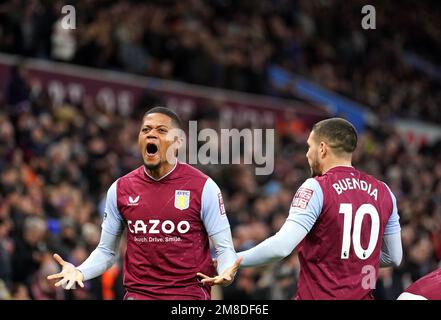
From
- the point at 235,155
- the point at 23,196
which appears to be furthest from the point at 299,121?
the point at 23,196

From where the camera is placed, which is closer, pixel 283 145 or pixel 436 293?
pixel 436 293

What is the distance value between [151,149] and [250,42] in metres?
16.1

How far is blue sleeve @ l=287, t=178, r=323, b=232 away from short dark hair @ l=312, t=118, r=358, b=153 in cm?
32

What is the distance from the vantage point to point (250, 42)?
22.7 meters

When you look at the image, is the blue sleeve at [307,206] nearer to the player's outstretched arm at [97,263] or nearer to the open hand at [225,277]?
the open hand at [225,277]

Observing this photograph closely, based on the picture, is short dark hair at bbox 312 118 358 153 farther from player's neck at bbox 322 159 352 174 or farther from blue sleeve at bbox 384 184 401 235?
blue sleeve at bbox 384 184 401 235

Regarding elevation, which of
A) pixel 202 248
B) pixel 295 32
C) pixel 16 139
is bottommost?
pixel 202 248

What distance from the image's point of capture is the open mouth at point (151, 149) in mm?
6754

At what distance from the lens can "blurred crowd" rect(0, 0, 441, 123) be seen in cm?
1797

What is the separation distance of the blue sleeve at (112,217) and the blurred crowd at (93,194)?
10.8ft

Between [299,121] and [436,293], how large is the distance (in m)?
16.0

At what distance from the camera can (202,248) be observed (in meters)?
6.75

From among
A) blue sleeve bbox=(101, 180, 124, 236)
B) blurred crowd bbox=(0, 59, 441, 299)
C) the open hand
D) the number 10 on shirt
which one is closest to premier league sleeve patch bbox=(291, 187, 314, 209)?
the number 10 on shirt

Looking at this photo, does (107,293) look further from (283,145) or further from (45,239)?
(283,145)
